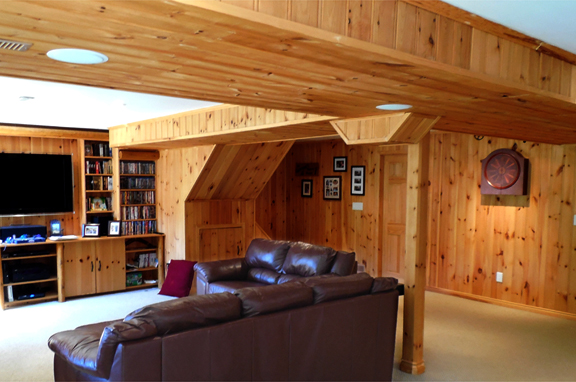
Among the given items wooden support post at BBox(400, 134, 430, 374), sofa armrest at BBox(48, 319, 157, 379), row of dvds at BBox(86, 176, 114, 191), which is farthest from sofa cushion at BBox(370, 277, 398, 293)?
row of dvds at BBox(86, 176, 114, 191)

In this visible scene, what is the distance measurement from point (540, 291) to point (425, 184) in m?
3.03

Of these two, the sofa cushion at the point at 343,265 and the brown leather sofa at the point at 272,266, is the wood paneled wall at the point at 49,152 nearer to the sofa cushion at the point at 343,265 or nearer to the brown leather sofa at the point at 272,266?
the brown leather sofa at the point at 272,266

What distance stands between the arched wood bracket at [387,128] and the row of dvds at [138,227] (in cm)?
436

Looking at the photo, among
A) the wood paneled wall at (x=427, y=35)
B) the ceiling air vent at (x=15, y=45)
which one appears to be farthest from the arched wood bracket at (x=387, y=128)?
the ceiling air vent at (x=15, y=45)

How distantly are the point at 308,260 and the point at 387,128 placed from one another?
201 centimetres

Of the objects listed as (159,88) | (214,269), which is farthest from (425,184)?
(214,269)

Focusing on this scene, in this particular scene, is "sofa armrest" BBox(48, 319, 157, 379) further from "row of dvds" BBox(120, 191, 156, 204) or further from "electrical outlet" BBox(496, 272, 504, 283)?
"electrical outlet" BBox(496, 272, 504, 283)

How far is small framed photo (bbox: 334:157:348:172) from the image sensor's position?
781cm

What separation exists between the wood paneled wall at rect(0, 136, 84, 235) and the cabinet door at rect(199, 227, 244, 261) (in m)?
1.92

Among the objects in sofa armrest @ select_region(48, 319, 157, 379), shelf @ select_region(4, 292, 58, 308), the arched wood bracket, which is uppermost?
the arched wood bracket

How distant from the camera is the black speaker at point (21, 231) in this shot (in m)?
5.93

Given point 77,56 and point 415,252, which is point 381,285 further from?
point 77,56

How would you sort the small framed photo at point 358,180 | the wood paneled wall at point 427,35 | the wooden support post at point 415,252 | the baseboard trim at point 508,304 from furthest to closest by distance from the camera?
the small framed photo at point 358,180, the baseboard trim at point 508,304, the wooden support post at point 415,252, the wood paneled wall at point 427,35

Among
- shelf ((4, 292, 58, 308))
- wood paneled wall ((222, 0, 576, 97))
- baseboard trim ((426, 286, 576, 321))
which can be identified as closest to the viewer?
wood paneled wall ((222, 0, 576, 97))
